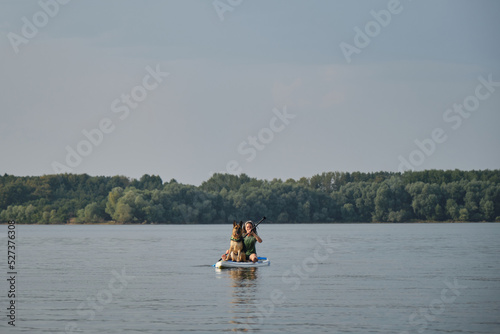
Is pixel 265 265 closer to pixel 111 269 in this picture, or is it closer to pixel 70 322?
pixel 111 269

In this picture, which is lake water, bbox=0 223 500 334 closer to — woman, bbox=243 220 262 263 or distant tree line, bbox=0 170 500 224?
woman, bbox=243 220 262 263

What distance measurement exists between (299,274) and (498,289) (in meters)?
8.41

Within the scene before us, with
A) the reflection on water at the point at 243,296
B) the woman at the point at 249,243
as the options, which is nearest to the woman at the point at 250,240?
the woman at the point at 249,243

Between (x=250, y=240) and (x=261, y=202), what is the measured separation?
374 ft

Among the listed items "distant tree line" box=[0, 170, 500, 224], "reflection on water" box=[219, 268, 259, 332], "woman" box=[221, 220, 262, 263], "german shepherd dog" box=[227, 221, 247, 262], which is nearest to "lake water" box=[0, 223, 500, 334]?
"reflection on water" box=[219, 268, 259, 332]

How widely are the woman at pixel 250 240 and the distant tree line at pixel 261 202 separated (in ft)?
342

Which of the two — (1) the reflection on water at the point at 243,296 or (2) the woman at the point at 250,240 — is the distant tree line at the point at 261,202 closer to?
(2) the woman at the point at 250,240

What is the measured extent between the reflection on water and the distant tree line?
10612 centimetres

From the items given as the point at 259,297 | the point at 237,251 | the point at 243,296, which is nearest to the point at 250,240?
the point at 237,251

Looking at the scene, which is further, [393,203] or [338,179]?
[338,179]

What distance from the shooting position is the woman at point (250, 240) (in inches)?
1325

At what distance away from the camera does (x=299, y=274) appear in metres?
31.9

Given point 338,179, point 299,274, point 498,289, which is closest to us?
point 498,289

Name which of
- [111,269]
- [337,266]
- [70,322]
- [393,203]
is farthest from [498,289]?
[393,203]
